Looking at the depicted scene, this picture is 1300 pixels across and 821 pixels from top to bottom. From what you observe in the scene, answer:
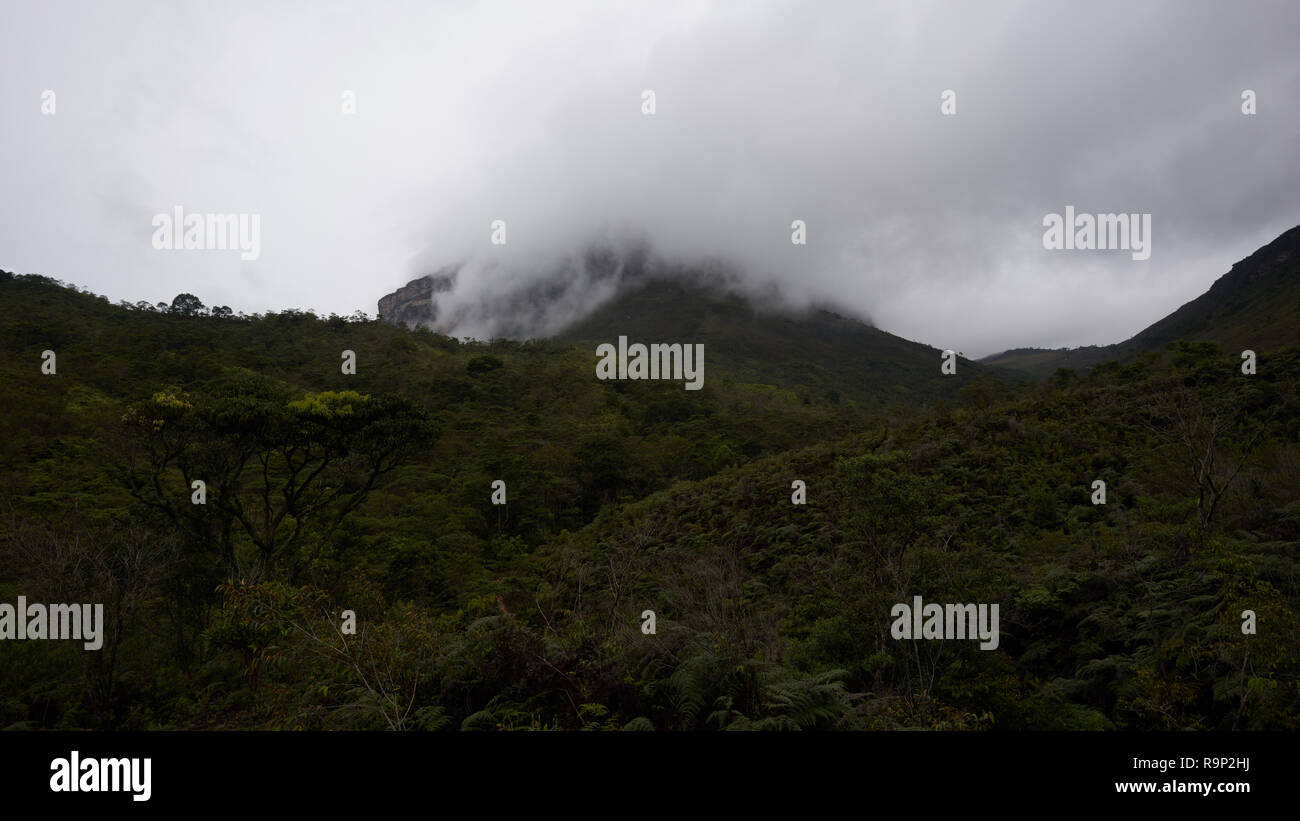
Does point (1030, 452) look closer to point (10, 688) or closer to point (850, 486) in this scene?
point (850, 486)

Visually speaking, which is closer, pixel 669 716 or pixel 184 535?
pixel 669 716

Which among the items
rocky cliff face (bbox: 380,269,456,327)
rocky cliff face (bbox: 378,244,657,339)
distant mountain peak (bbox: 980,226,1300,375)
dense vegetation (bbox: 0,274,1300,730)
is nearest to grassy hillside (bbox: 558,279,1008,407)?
rocky cliff face (bbox: 378,244,657,339)

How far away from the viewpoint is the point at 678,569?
1064 centimetres

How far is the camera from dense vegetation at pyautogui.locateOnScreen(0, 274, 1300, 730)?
4965 millimetres

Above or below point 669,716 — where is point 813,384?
above

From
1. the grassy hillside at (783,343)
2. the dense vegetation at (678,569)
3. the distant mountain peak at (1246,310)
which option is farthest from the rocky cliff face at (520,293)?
the dense vegetation at (678,569)

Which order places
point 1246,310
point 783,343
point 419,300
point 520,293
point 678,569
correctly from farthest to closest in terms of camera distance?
1. point 419,300
2. point 520,293
3. point 783,343
4. point 1246,310
5. point 678,569

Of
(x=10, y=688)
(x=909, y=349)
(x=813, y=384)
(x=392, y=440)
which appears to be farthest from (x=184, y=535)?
(x=909, y=349)

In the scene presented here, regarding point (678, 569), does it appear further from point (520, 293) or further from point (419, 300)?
point (419, 300)

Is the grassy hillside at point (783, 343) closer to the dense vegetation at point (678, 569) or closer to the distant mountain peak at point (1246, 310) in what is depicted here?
the distant mountain peak at point (1246, 310)

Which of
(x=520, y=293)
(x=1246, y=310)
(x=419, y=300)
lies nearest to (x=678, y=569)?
(x=1246, y=310)

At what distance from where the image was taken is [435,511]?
19141 mm

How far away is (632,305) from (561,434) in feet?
271

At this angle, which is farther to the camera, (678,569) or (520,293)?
(520,293)
